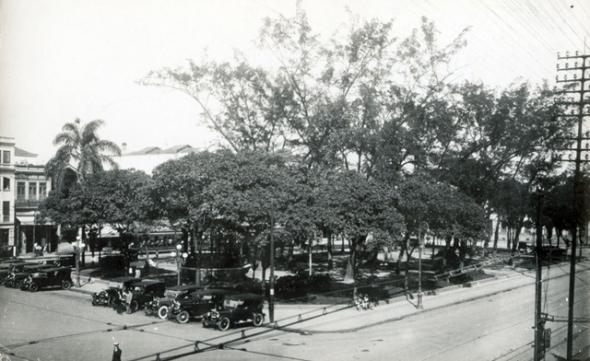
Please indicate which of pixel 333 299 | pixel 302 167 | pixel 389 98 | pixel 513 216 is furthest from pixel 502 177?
pixel 333 299

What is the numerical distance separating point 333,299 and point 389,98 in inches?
531

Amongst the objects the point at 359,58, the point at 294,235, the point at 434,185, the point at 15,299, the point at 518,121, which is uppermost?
the point at 359,58

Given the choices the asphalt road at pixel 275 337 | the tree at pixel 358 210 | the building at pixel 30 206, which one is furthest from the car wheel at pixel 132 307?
the building at pixel 30 206

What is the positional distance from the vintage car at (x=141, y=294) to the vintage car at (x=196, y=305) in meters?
2.63

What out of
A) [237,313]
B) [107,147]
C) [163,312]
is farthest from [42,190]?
[237,313]

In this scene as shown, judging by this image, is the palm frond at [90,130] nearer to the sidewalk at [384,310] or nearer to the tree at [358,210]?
the tree at [358,210]

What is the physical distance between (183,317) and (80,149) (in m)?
27.1

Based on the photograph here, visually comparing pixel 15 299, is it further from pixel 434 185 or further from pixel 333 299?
pixel 434 185

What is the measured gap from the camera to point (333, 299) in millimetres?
28016

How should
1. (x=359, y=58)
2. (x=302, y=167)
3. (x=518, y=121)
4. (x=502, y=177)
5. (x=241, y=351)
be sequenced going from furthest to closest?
1. (x=502, y=177)
2. (x=518, y=121)
3. (x=359, y=58)
4. (x=302, y=167)
5. (x=241, y=351)

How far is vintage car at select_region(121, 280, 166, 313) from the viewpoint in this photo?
25.5 metres

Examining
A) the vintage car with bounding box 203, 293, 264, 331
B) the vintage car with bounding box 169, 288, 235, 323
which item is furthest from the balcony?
the vintage car with bounding box 203, 293, 264, 331

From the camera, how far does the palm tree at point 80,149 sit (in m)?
45.0

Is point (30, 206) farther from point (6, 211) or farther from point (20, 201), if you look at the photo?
point (6, 211)
